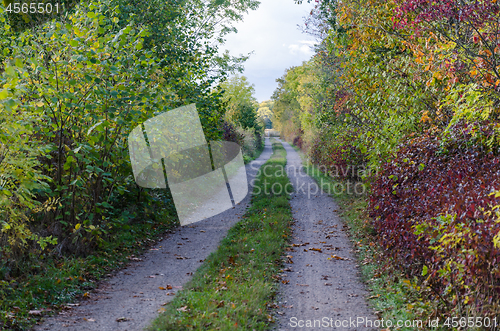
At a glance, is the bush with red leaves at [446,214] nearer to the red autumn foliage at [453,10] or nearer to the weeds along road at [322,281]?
the weeds along road at [322,281]

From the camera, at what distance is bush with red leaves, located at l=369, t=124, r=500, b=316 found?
385cm

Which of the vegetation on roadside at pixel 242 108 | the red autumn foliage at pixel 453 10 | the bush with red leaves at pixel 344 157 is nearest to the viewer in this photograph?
the red autumn foliage at pixel 453 10

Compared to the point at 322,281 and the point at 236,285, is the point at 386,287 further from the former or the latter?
the point at 236,285

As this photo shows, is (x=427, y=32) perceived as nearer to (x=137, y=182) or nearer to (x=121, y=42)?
(x=121, y=42)

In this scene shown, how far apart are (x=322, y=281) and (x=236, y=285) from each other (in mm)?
1619

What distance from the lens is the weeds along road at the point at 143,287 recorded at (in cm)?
478

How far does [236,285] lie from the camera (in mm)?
5965

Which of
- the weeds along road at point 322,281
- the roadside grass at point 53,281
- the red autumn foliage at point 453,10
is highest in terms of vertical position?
the red autumn foliage at point 453,10

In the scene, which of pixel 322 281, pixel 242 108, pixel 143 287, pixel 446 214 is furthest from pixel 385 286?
pixel 242 108

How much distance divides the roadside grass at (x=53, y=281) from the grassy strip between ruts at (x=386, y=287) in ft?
15.0

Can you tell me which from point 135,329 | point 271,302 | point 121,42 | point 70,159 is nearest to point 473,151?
point 271,302

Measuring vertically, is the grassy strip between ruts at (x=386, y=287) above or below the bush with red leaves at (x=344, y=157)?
below

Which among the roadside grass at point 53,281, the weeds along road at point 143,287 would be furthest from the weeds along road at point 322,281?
the roadside grass at point 53,281

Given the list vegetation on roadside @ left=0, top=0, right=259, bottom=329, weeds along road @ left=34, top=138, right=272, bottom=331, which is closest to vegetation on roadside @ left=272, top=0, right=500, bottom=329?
weeds along road @ left=34, top=138, right=272, bottom=331
